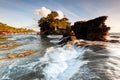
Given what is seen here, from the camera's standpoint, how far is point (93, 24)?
38.9 metres

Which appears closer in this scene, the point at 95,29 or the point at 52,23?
the point at 95,29

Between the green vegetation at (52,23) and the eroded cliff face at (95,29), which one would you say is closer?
the eroded cliff face at (95,29)

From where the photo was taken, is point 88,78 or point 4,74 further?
point 4,74

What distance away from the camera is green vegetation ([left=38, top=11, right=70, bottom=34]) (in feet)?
333

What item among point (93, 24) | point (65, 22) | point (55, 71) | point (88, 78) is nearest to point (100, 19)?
point (93, 24)

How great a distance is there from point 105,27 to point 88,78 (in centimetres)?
2877

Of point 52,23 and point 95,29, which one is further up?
point 52,23

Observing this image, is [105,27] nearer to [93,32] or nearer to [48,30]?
[93,32]

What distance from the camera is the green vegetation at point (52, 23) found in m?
101

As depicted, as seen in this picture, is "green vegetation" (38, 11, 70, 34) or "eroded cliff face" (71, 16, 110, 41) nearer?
"eroded cliff face" (71, 16, 110, 41)

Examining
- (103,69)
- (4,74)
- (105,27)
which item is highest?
(105,27)

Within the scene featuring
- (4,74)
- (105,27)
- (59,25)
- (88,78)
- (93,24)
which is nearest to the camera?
(88,78)

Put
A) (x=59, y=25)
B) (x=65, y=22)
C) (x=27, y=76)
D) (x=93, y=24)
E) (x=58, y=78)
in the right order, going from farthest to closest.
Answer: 1. (x=65, y=22)
2. (x=59, y=25)
3. (x=93, y=24)
4. (x=27, y=76)
5. (x=58, y=78)

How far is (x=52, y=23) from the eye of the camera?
335 ft
